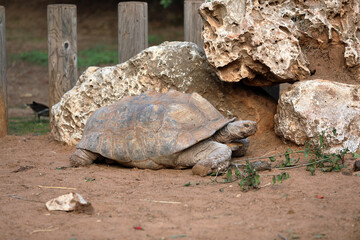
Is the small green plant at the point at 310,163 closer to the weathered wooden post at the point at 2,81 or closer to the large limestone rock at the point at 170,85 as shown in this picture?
the large limestone rock at the point at 170,85

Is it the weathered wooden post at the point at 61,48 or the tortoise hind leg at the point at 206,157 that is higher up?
the weathered wooden post at the point at 61,48

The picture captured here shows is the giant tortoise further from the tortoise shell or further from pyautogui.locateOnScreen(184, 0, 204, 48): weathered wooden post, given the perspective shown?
pyautogui.locateOnScreen(184, 0, 204, 48): weathered wooden post

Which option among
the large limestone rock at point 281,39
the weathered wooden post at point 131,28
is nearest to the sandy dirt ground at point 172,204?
the large limestone rock at point 281,39

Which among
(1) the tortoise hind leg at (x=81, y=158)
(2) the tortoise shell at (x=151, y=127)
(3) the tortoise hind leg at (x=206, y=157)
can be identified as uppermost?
(2) the tortoise shell at (x=151, y=127)

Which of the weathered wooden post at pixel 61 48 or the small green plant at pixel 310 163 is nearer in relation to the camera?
the small green plant at pixel 310 163

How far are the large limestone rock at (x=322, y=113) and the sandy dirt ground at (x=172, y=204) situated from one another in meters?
0.32

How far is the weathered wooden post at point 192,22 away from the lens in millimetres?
7215

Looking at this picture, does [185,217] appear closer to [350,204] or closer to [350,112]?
[350,204]

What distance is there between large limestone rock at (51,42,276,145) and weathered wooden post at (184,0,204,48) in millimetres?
1035

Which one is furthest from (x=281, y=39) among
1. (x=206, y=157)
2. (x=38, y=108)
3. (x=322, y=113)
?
(x=38, y=108)

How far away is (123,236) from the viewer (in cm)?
313

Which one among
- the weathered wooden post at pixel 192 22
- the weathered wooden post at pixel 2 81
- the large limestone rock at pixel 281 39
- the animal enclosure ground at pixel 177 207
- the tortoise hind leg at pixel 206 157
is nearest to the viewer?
the animal enclosure ground at pixel 177 207

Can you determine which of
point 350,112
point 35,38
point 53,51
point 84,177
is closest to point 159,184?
point 84,177

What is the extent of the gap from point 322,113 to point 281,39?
910 millimetres
